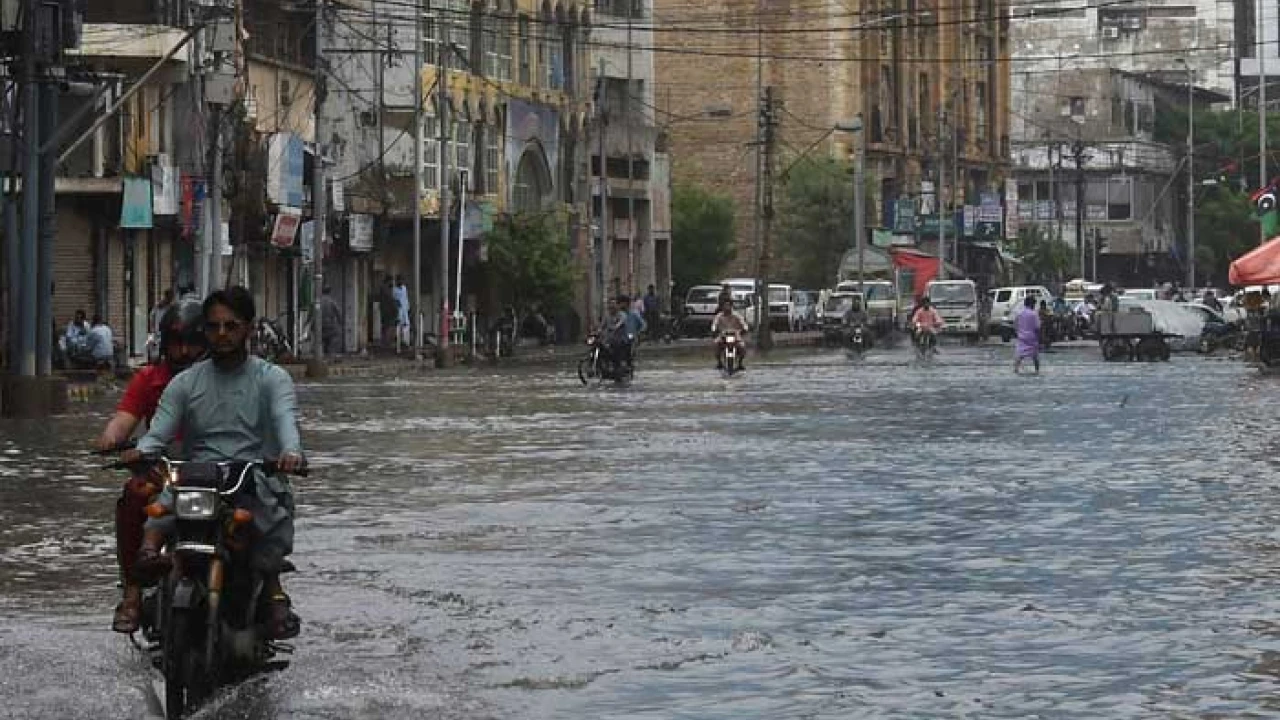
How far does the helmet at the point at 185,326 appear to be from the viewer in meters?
11.6

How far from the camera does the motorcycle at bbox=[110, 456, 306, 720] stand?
10305 mm

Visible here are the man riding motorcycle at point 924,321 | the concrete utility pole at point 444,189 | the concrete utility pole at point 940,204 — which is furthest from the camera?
the concrete utility pole at point 940,204

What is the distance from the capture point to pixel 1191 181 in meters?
126

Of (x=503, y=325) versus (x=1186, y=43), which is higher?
(x=1186, y=43)

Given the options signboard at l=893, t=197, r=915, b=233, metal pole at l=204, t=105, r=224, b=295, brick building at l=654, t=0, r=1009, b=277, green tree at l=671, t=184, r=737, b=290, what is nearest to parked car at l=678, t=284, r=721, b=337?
green tree at l=671, t=184, r=737, b=290

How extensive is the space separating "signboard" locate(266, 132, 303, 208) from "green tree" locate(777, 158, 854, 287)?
42878 millimetres

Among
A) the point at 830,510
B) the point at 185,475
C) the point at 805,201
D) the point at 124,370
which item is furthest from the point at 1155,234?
the point at 185,475

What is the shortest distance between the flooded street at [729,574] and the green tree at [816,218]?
76232 mm

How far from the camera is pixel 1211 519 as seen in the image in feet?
61.5

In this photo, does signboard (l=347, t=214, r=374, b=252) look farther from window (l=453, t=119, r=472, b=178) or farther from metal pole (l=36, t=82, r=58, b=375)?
metal pole (l=36, t=82, r=58, b=375)

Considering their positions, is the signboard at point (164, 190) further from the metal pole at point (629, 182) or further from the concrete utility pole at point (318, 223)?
the metal pole at point (629, 182)

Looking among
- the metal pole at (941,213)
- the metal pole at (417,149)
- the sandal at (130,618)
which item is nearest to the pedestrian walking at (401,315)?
the metal pole at (417,149)

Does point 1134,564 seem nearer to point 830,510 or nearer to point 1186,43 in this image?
point 830,510

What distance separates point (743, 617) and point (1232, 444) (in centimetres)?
1470
